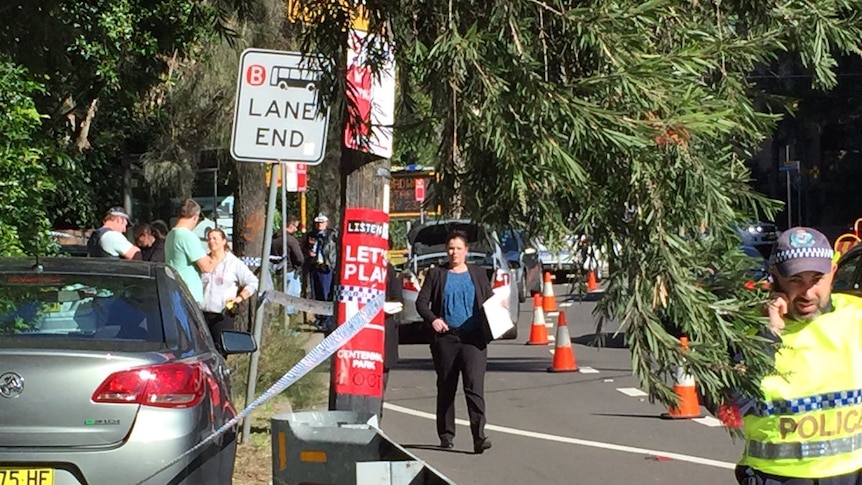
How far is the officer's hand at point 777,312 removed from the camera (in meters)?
4.28

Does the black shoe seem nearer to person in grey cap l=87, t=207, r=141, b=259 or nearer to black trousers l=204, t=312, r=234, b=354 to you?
black trousers l=204, t=312, r=234, b=354

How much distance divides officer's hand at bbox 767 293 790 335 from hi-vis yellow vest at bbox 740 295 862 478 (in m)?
0.07

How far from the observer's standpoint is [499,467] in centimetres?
978

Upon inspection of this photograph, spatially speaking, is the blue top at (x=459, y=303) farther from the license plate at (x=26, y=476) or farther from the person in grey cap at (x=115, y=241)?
the license plate at (x=26, y=476)

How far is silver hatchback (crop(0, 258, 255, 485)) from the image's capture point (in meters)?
5.62

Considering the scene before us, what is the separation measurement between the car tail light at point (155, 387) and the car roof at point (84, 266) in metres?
0.91

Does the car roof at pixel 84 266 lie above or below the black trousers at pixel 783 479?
above

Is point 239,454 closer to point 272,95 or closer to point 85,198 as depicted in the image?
point 272,95

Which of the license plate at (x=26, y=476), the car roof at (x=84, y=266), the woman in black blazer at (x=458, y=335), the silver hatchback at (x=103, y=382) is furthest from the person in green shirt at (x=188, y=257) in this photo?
the license plate at (x=26, y=476)

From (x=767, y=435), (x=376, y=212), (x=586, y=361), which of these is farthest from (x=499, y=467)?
(x=586, y=361)

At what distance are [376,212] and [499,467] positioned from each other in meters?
3.04

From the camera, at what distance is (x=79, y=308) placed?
6.45m

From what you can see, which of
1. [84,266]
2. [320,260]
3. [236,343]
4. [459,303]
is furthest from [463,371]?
[320,260]

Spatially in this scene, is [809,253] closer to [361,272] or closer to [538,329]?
[361,272]
